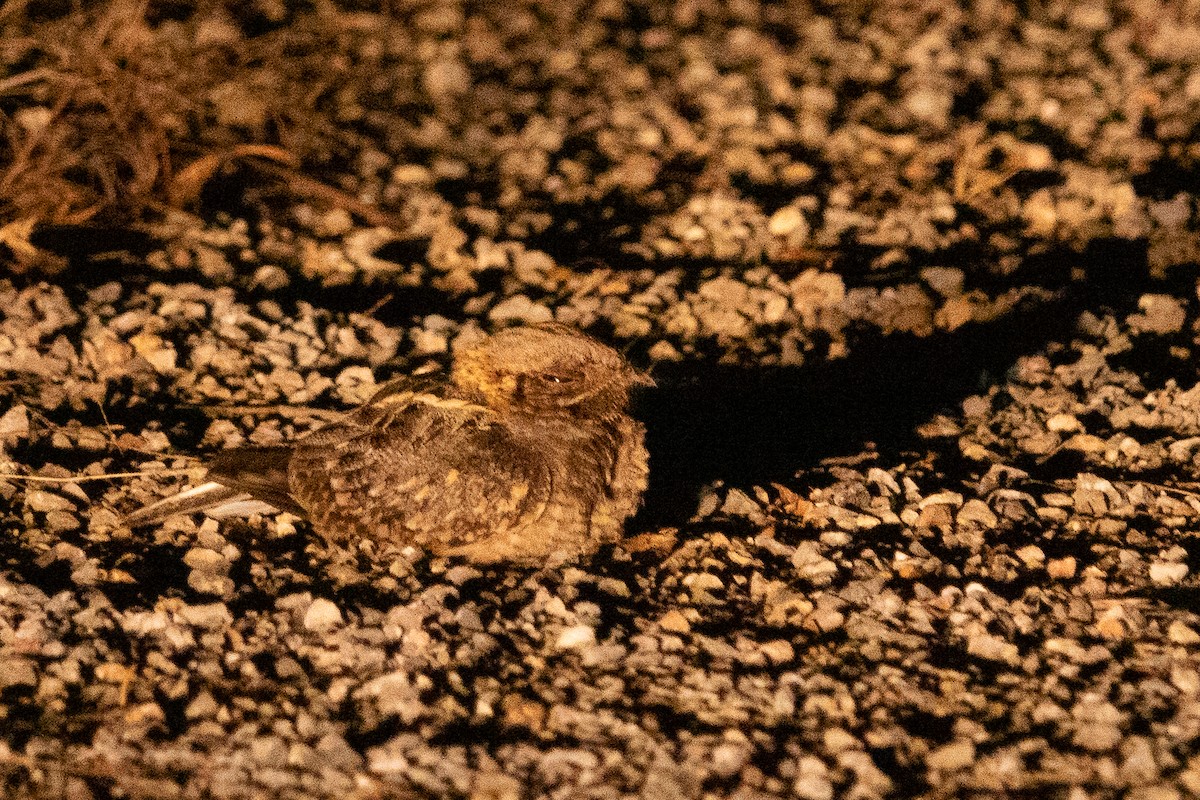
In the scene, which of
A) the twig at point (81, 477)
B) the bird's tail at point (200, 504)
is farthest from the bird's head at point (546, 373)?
the twig at point (81, 477)

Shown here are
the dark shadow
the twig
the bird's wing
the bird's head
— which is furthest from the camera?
the dark shadow

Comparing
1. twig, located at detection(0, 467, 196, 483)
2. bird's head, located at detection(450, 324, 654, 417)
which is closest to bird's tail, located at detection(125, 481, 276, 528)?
twig, located at detection(0, 467, 196, 483)

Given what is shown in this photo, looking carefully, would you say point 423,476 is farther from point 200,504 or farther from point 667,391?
point 667,391

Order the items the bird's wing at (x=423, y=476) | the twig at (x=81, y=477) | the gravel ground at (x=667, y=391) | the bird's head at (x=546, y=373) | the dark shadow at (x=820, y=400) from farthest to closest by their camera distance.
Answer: the dark shadow at (x=820, y=400)
the twig at (x=81, y=477)
the bird's head at (x=546, y=373)
the bird's wing at (x=423, y=476)
the gravel ground at (x=667, y=391)

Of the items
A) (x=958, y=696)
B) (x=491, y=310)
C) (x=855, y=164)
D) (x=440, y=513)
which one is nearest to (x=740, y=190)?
(x=855, y=164)

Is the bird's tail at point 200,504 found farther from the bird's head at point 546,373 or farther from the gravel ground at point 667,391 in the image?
the bird's head at point 546,373

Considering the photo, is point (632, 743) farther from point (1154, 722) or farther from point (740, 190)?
point (740, 190)

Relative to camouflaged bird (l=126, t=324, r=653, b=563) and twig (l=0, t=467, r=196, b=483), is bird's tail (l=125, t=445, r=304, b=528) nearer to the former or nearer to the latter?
camouflaged bird (l=126, t=324, r=653, b=563)
